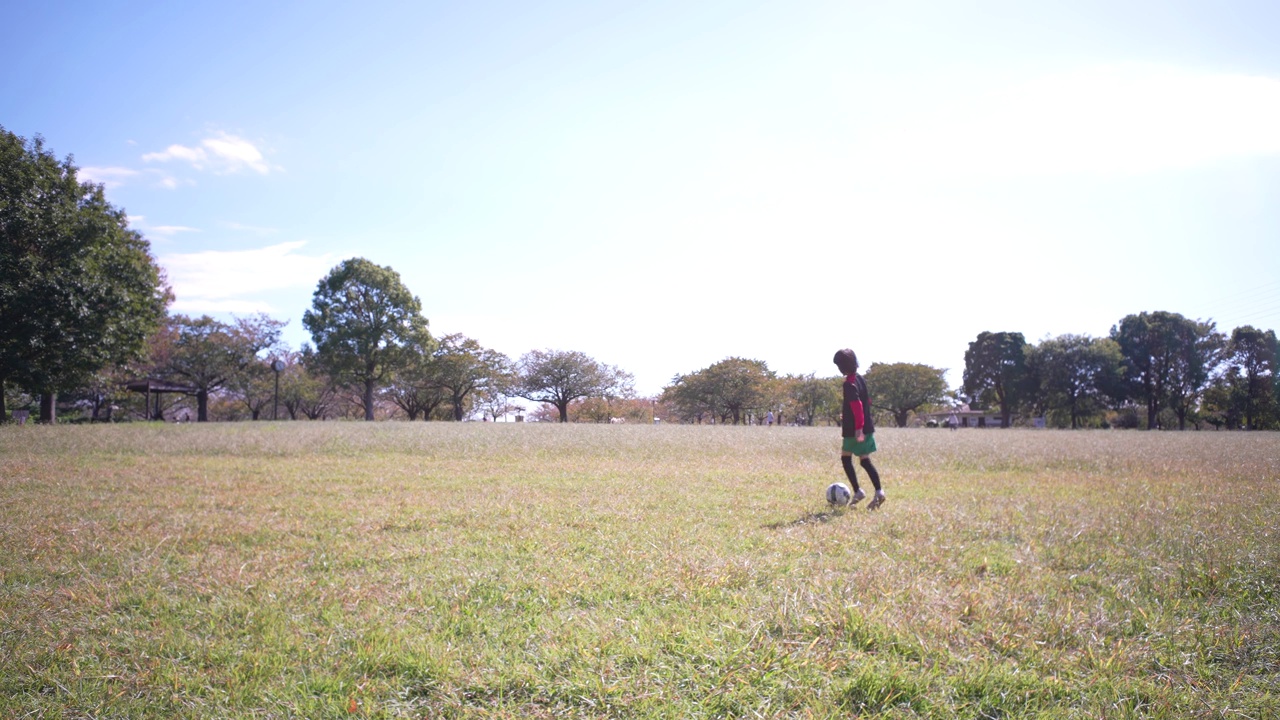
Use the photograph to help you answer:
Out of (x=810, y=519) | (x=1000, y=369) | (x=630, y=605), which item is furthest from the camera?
(x=1000, y=369)

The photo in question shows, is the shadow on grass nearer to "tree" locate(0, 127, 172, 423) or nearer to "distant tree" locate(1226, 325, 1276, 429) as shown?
"tree" locate(0, 127, 172, 423)

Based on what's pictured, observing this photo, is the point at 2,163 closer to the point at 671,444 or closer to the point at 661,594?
the point at 671,444

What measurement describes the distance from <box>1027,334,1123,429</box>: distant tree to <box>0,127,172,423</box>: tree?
2964 inches

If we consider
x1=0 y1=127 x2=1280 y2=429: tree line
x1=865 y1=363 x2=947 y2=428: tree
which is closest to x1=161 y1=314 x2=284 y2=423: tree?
x1=0 y1=127 x2=1280 y2=429: tree line

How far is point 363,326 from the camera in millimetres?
44094

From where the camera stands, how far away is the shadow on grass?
21.2 ft

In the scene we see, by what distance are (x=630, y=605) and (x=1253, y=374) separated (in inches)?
3118

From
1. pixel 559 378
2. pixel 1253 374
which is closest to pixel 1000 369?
pixel 1253 374

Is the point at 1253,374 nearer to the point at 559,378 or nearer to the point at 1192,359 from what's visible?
the point at 1192,359

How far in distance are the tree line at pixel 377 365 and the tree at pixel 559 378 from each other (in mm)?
175

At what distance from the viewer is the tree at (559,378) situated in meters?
66.2

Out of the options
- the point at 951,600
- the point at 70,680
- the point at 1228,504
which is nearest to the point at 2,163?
the point at 70,680

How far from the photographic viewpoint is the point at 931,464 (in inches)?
553

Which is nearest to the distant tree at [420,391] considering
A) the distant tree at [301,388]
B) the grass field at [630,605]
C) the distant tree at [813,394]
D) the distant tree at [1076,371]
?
the distant tree at [301,388]
